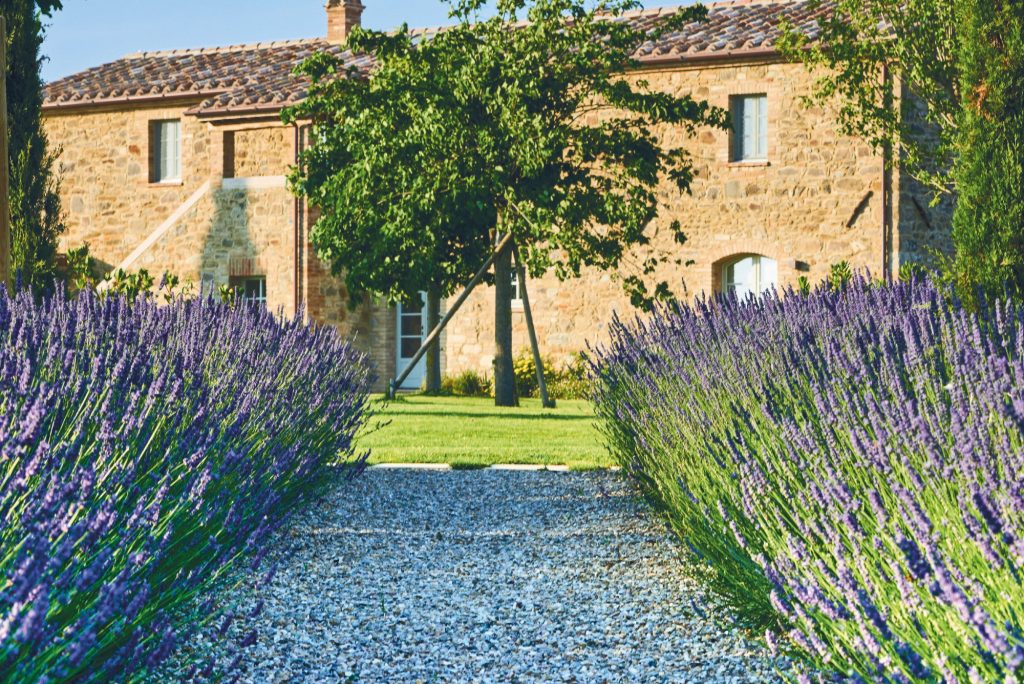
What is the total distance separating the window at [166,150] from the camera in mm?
20797

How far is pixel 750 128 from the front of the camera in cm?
1730

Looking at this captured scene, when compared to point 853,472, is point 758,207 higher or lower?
higher

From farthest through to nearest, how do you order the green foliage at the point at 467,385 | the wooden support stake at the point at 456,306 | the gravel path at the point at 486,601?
1. the green foliage at the point at 467,385
2. the wooden support stake at the point at 456,306
3. the gravel path at the point at 486,601

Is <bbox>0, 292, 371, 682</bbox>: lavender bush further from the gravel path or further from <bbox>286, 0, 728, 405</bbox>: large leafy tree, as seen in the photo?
<bbox>286, 0, 728, 405</bbox>: large leafy tree

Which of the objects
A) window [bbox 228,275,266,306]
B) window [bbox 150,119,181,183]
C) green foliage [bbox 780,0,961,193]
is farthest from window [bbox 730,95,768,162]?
window [bbox 150,119,181,183]

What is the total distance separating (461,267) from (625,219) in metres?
2.76

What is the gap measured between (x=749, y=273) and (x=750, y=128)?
1.94 metres

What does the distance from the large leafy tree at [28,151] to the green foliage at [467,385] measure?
6.00 m

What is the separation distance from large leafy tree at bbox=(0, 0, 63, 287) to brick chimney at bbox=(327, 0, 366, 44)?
9.22 metres

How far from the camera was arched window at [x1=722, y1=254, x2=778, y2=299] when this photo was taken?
1714 cm

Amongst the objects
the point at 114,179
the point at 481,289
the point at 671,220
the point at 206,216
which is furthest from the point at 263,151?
the point at 671,220

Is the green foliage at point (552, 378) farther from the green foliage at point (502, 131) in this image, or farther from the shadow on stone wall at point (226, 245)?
the shadow on stone wall at point (226, 245)

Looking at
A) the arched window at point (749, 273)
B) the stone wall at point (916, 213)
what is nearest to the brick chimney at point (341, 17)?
the arched window at point (749, 273)

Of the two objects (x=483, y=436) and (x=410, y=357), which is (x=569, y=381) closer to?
(x=410, y=357)
